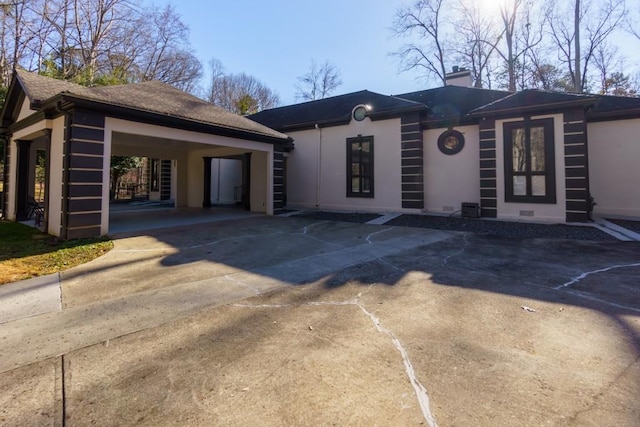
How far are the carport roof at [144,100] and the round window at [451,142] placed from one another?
Answer: 5478mm

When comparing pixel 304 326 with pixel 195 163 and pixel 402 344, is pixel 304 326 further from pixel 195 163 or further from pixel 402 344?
pixel 195 163

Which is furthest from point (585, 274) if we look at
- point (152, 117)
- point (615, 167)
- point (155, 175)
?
point (155, 175)

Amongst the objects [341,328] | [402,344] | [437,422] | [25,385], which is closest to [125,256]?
[25,385]

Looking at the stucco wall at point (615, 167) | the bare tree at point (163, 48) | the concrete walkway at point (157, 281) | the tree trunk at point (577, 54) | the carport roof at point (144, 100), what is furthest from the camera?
the bare tree at point (163, 48)

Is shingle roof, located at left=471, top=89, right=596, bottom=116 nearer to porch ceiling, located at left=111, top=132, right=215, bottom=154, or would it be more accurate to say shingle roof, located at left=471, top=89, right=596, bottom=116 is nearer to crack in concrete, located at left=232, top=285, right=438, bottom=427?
crack in concrete, located at left=232, top=285, right=438, bottom=427

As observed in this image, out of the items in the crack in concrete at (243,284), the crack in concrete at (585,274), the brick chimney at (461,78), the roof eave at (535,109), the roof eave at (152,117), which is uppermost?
the brick chimney at (461,78)

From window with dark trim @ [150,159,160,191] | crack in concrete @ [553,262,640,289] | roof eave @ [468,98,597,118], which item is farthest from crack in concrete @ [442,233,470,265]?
window with dark trim @ [150,159,160,191]

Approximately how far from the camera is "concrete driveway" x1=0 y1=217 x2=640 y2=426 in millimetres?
1840

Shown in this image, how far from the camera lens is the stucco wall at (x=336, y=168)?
461 inches

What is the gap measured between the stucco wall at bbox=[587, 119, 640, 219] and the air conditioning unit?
3.86 metres

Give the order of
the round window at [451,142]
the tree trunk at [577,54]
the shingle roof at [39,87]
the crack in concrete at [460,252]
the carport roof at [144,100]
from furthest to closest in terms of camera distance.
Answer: the tree trunk at [577,54]
the round window at [451,142]
the shingle roof at [39,87]
the carport roof at [144,100]
the crack in concrete at [460,252]

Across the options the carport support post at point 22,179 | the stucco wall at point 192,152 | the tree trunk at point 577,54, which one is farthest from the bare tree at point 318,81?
the carport support post at point 22,179

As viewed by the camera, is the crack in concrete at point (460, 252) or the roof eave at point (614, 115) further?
the roof eave at point (614, 115)

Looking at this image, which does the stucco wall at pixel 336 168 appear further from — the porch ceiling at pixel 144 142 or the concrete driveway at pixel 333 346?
Result: the concrete driveway at pixel 333 346
